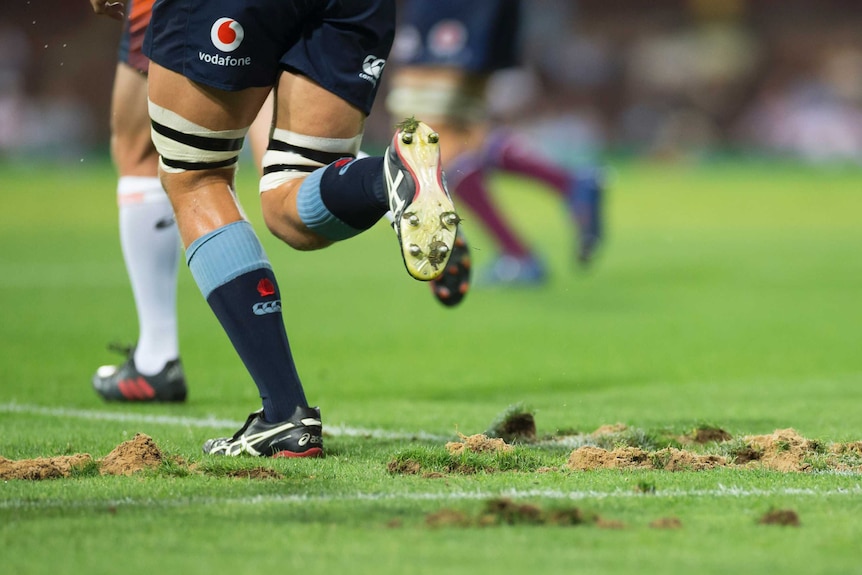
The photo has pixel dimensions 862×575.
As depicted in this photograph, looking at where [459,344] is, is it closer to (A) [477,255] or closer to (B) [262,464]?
(B) [262,464]

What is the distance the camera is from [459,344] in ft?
24.2

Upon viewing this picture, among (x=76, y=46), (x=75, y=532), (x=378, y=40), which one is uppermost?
(x=76, y=46)

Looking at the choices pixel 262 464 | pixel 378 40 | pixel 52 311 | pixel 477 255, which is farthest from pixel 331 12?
pixel 477 255

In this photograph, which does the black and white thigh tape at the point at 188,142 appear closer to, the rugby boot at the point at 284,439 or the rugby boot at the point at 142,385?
the rugby boot at the point at 284,439

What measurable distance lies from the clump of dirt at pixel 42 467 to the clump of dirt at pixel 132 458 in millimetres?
62

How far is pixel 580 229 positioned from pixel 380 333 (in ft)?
6.92

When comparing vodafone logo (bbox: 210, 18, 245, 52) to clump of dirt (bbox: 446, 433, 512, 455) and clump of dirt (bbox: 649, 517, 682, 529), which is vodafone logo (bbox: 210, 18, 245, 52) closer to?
clump of dirt (bbox: 446, 433, 512, 455)

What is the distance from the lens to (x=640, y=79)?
36.4m

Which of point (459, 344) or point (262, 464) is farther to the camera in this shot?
point (459, 344)

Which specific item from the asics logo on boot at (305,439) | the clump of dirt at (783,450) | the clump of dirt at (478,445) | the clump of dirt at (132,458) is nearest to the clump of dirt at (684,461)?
the clump of dirt at (783,450)

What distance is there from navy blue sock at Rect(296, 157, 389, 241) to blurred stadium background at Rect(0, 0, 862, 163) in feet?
87.9

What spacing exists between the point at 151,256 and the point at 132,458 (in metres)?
1.95

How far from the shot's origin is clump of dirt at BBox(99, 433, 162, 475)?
357 cm

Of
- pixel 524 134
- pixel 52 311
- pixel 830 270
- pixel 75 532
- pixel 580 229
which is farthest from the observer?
pixel 524 134
